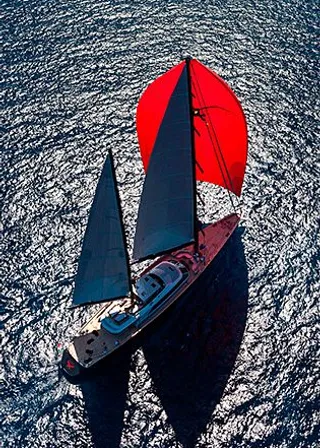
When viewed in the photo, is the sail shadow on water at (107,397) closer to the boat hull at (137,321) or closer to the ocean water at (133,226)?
the ocean water at (133,226)

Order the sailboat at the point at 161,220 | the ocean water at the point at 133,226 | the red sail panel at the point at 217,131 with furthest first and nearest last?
1. the red sail panel at the point at 217,131
2. the sailboat at the point at 161,220
3. the ocean water at the point at 133,226

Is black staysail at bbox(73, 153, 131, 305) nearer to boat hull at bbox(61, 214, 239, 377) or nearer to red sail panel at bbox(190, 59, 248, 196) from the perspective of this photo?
boat hull at bbox(61, 214, 239, 377)

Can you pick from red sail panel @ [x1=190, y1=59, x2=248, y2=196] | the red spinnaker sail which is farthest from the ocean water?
the red spinnaker sail

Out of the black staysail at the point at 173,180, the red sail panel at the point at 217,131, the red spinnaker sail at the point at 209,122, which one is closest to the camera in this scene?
the black staysail at the point at 173,180

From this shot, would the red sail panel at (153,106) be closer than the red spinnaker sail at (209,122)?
Yes

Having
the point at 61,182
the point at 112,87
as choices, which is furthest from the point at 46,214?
the point at 112,87

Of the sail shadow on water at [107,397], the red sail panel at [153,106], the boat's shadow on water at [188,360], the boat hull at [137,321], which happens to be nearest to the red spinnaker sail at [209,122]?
the red sail panel at [153,106]

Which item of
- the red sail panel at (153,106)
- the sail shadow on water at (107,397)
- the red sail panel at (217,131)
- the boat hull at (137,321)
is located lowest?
the sail shadow on water at (107,397)

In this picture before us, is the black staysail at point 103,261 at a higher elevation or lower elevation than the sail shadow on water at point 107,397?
higher
